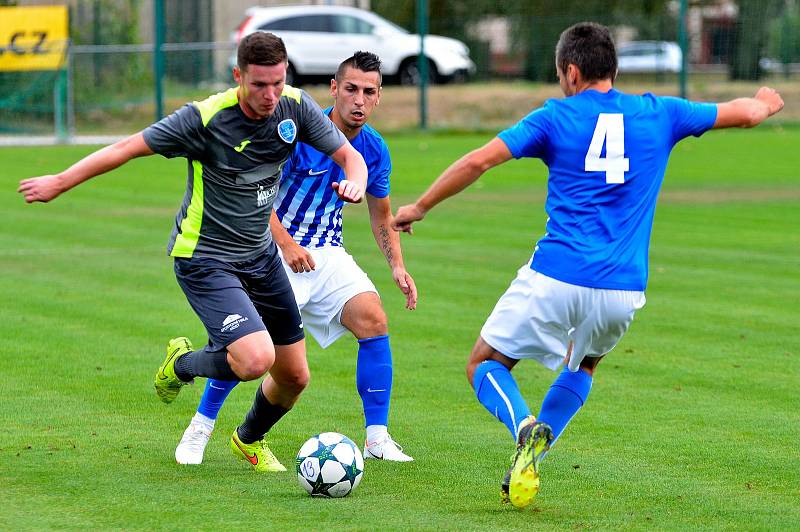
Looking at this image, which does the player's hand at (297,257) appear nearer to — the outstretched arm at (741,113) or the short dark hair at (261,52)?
the short dark hair at (261,52)

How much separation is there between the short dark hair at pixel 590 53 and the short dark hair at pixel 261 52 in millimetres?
1217

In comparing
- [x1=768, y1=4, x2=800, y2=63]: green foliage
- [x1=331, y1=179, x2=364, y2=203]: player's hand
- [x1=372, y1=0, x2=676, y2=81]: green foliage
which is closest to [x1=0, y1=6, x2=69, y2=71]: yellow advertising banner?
[x1=372, y1=0, x2=676, y2=81]: green foliage

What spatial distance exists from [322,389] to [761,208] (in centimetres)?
1142

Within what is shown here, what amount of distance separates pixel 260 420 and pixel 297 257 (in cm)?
83

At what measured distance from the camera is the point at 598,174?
575cm

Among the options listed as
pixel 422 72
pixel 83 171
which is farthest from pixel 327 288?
pixel 422 72

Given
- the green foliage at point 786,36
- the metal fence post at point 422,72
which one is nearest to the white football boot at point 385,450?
the metal fence post at point 422,72

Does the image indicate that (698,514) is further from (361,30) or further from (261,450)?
(361,30)

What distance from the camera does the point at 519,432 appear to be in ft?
18.7

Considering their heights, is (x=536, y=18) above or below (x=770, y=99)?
above

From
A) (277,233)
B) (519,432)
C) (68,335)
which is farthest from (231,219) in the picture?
(68,335)

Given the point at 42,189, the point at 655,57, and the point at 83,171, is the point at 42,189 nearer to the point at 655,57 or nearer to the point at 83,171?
the point at 83,171

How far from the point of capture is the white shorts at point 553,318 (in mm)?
5789

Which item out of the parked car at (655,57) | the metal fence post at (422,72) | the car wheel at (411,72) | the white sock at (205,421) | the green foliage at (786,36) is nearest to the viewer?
the white sock at (205,421)
